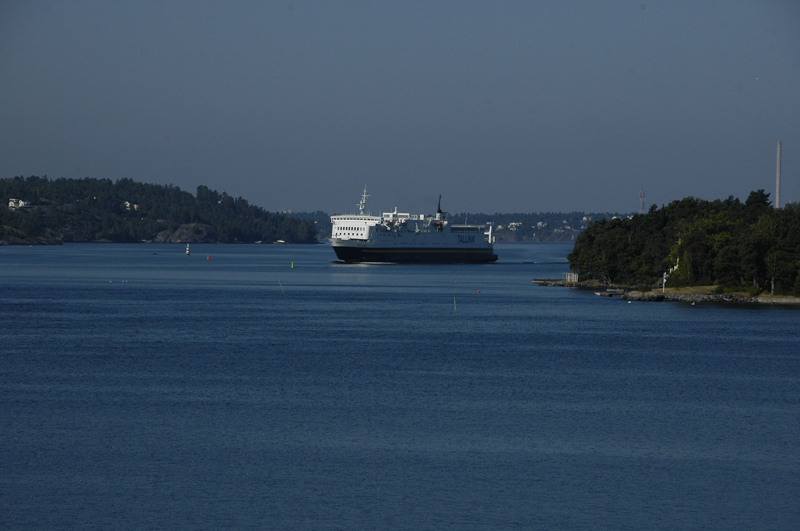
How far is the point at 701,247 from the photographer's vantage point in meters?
76.1

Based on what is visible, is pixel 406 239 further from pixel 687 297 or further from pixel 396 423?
pixel 396 423

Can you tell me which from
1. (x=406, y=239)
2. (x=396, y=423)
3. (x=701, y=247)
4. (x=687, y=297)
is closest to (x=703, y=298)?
(x=687, y=297)

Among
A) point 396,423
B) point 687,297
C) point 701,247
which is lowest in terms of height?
point 396,423

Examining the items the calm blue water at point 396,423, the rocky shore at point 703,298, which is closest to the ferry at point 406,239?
the rocky shore at point 703,298

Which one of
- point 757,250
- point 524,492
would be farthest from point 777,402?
point 757,250

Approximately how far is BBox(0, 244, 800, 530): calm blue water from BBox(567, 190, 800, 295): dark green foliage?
14.3 meters

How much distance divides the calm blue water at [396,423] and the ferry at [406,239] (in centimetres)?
7746

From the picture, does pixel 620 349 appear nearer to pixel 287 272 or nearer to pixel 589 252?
pixel 589 252

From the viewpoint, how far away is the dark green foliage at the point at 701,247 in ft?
238

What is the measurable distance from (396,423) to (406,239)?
113083mm

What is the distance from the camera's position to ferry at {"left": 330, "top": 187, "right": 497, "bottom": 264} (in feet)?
450

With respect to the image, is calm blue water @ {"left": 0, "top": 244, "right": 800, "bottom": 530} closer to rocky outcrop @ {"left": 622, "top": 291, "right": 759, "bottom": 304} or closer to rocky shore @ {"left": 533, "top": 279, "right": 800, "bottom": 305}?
rocky shore @ {"left": 533, "top": 279, "right": 800, "bottom": 305}

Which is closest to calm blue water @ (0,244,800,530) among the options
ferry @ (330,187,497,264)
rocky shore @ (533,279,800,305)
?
rocky shore @ (533,279,800,305)

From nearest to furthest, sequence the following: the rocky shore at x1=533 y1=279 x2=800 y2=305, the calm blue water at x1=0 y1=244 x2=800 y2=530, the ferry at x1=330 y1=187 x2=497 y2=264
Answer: the calm blue water at x1=0 y1=244 x2=800 y2=530, the rocky shore at x1=533 y1=279 x2=800 y2=305, the ferry at x1=330 y1=187 x2=497 y2=264
